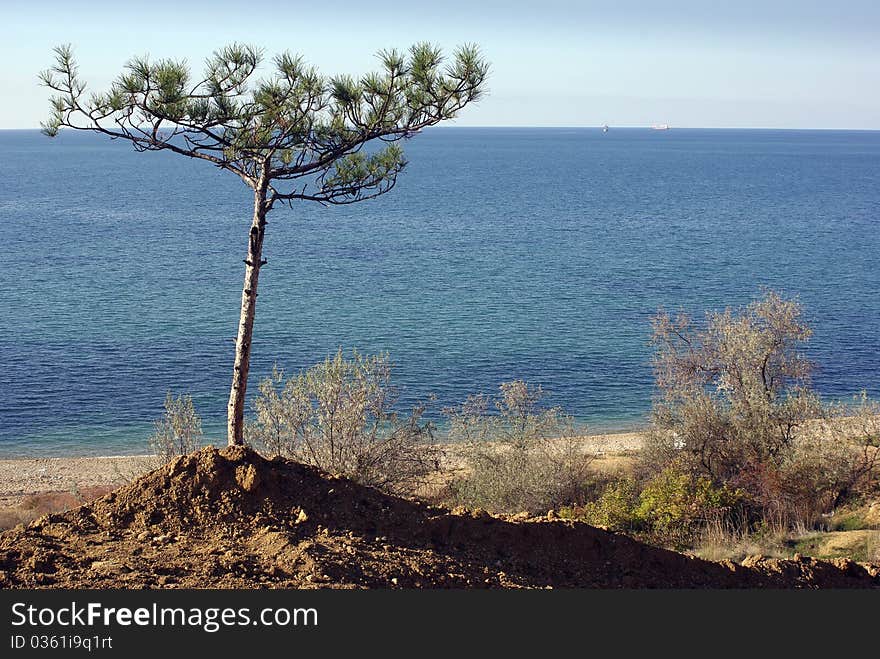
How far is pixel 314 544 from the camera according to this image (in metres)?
9.77

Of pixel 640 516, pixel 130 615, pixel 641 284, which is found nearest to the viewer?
pixel 130 615

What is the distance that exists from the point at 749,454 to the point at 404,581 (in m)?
15.7

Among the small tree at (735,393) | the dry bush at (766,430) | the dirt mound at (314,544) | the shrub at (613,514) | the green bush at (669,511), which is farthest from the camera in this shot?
the small tree at (735,393)

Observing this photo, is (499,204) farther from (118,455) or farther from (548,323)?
(118,455)

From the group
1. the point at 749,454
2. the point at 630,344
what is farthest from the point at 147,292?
the point at 749,454

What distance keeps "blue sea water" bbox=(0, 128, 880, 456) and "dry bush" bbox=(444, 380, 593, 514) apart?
40.5 feet

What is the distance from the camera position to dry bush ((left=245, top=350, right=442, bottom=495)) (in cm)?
2056

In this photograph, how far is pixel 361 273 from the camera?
2766 inches

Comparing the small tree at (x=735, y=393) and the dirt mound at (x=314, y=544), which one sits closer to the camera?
the dirt mound at (x=314, y=544)

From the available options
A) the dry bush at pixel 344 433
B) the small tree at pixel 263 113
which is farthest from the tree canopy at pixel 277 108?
the dry bush at pixel 344 433

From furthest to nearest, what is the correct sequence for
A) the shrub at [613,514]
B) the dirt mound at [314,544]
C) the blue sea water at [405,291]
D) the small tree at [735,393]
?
the blue sea water at [405,291] < the small tree at [735,393] < the shrub at [613,514] < the dirt mound at [314,544]

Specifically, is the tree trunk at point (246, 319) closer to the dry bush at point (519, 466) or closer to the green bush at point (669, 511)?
the green bush at point (669, 511)

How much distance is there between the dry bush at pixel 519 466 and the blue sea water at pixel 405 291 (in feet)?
40.5

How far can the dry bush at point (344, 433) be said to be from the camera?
67.5ft
